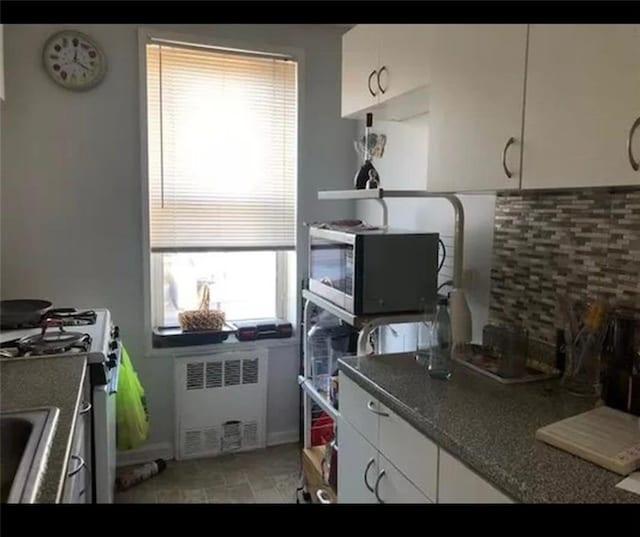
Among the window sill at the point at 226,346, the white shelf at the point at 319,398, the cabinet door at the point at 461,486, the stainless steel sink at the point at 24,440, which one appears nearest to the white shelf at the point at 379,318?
the white shelf at the point at 319,398

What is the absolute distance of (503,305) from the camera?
1.94 m

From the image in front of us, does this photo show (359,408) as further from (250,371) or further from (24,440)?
(250,371)

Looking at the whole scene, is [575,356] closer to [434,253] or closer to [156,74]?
[434,253]

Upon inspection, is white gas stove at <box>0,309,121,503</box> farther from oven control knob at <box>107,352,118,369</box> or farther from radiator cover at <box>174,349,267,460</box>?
radiator cover at <box>174,349,267,460</box>

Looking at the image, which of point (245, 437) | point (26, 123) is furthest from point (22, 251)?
point (245, 437)

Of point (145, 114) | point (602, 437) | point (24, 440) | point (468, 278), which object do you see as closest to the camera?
point (602, 437)

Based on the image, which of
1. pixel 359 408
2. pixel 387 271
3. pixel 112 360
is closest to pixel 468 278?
pixel 387 271

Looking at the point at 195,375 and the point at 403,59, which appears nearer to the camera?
the point at 403,59

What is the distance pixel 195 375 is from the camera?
2.92 metres

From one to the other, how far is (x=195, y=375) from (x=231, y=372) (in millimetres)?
197

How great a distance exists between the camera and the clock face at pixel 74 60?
254 cm

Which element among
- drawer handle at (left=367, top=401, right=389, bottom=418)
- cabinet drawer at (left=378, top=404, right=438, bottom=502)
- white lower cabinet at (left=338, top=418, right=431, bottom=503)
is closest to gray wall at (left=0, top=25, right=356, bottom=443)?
white lower cabinet at (left=338, top=418, right=431, bottom=503)

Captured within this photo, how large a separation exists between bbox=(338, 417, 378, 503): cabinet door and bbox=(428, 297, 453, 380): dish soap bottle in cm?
30

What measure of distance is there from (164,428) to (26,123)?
66.6 inches
